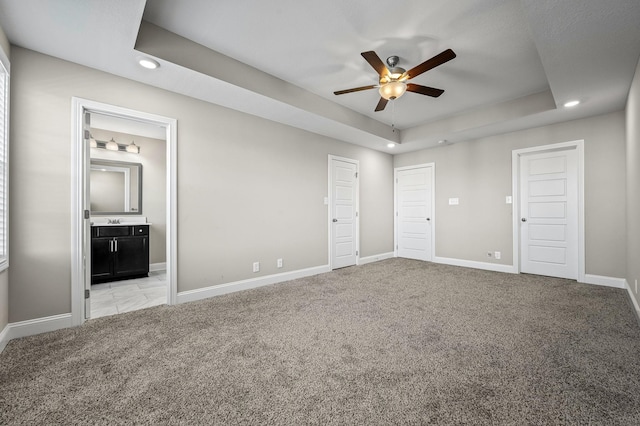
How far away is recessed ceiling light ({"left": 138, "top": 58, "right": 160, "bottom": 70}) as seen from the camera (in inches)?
99.7

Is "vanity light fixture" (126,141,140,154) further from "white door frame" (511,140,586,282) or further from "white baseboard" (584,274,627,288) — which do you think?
"white baseboard" (584,274,627,288)

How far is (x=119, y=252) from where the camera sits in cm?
431

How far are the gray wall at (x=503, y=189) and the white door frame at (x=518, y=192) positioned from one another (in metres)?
0.06

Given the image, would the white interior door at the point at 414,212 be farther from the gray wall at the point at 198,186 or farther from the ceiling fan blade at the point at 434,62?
the ceiling fan blade at the point at 434,62

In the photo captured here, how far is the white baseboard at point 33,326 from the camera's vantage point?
2232 mm

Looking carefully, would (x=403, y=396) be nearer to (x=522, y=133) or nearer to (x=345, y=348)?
(x=345, y=348)

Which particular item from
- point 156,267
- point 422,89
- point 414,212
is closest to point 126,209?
point 156,267

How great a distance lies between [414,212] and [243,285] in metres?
4.07

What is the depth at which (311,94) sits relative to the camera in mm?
3805

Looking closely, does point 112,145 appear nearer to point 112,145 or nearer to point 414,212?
point 112,145

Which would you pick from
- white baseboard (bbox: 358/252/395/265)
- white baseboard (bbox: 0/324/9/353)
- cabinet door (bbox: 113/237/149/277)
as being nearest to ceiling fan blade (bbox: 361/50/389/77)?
white baseboard (bbox: 358/252/395/265)

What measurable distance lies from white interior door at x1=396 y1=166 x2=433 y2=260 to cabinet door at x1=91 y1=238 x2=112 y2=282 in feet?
18.2

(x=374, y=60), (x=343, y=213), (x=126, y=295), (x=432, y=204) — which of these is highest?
(x=374, y=60)

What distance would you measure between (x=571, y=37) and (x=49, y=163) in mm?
4632
